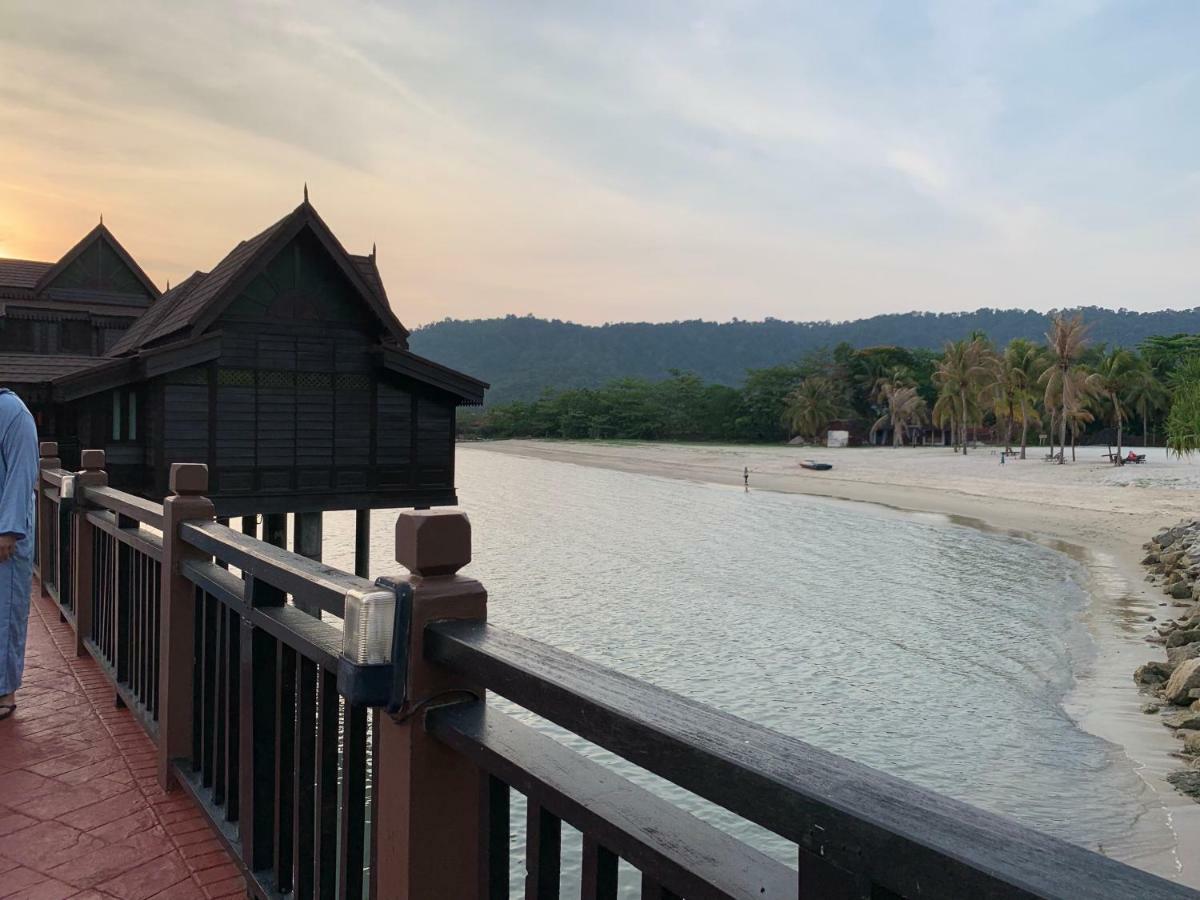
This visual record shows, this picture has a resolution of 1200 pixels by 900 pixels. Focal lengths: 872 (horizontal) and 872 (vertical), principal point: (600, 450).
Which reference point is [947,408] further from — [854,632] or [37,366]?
[37,366]

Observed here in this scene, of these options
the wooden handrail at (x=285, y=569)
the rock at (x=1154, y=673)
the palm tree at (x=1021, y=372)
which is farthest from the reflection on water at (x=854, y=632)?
the palm tree at (x=1021, y=372)

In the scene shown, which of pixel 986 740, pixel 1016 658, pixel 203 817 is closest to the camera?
pixel 203 817

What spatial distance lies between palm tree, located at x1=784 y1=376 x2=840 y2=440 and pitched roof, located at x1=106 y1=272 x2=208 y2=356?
71894mm

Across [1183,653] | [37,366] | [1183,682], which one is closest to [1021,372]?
[1183,653]

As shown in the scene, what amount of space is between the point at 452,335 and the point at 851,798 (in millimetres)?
193359

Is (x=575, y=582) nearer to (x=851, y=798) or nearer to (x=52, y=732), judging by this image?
(x=52, y=732)

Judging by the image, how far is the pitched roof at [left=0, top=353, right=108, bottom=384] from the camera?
18672mm

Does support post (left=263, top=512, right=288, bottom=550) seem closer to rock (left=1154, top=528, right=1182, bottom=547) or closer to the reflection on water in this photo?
the reflection on water

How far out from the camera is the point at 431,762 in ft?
6.30

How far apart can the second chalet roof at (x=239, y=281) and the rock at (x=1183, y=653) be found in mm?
14856

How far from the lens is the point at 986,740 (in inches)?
431

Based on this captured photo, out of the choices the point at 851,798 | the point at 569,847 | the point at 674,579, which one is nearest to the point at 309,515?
the point at 674,579

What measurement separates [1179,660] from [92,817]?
1451cm

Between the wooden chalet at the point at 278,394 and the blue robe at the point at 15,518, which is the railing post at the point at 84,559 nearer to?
the blue robe at the point at 15,518
